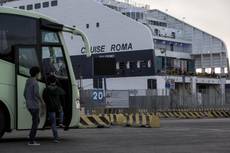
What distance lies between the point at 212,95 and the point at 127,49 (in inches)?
1506

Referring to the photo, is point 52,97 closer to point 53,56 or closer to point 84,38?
point 53,56

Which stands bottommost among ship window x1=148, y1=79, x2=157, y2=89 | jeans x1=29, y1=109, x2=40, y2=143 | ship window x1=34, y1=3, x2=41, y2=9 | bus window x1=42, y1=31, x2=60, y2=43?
jeans x1=29, y1=109, x2=40, y2=143

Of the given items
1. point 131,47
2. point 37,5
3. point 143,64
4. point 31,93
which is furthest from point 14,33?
point 37,5

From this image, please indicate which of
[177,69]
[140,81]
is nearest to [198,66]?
[177,69]

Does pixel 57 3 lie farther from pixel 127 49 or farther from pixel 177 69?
pixel 177 69

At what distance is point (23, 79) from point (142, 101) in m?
30.6

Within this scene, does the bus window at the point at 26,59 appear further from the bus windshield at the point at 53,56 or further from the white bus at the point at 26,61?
the bus windshield at the point at 53,56

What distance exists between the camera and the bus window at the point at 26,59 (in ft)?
50.8

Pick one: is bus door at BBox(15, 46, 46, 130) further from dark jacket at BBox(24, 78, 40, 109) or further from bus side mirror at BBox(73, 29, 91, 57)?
bus side mirror at BBox(73, 29, 91, 57)

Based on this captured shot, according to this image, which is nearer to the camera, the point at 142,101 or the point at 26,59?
the point at 26,59

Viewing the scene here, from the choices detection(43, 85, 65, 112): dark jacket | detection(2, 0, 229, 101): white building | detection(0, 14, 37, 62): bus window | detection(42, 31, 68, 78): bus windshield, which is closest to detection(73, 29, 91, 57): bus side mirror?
detection(42, 31, 68, 78): bus windshield

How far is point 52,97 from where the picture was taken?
14961 mm

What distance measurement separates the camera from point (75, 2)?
9638 centimetres

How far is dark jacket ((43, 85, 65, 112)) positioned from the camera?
48.8 feet
